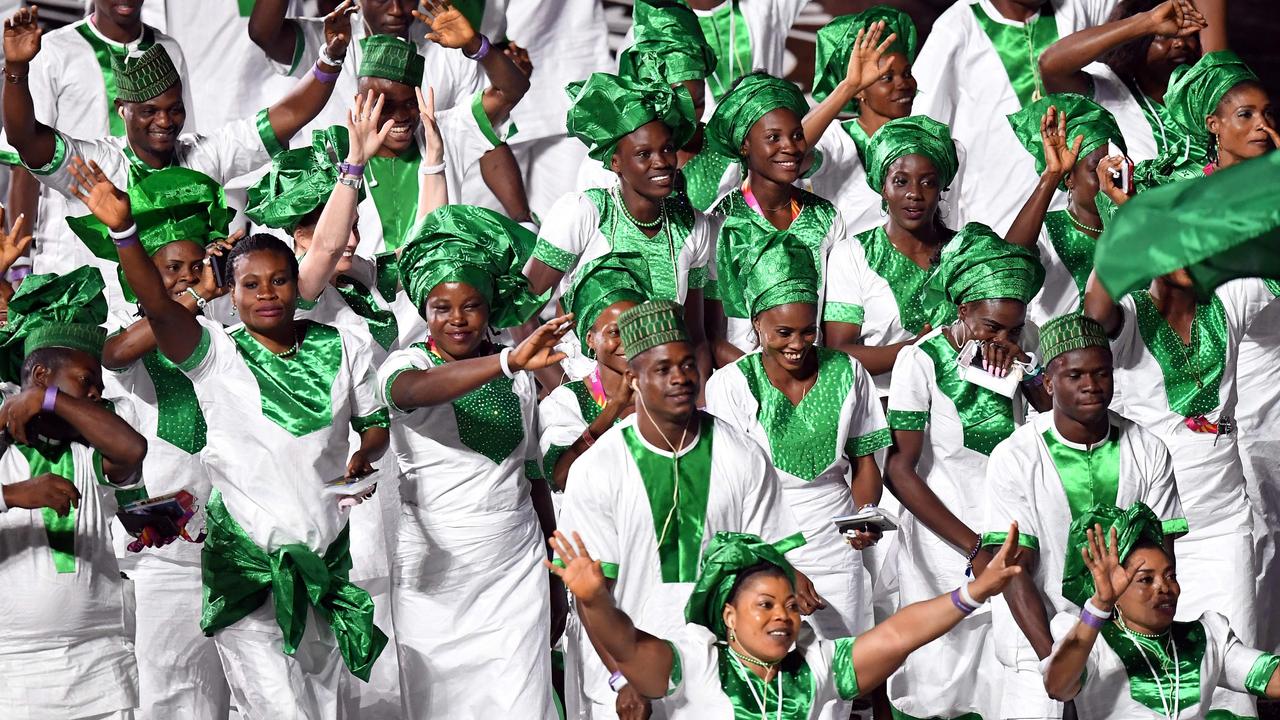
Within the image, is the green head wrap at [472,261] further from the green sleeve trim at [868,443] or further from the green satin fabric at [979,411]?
the green satin fabric at [979,411]

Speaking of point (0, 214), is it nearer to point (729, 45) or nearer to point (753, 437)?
point (753, 437)

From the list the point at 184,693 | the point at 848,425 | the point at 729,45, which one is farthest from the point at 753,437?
the point at 729,45

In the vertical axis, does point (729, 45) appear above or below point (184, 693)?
above

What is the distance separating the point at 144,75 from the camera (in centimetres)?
748

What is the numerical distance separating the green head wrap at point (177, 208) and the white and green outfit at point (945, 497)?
2.42 metres

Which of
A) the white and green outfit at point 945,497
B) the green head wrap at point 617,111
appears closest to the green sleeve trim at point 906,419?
the white and green outfit at point 945,497

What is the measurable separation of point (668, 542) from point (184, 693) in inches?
74.4

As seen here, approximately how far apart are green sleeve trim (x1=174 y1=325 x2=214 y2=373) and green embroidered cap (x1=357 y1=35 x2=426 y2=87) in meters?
1.92

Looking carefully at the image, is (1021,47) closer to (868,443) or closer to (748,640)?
(868,443)

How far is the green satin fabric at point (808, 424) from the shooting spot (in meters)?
6.69

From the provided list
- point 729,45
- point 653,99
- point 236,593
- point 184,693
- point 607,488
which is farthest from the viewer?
point 729,45

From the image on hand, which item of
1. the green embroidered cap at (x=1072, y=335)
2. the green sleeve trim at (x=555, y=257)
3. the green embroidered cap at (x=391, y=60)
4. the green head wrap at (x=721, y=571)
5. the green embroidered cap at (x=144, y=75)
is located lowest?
the green head wrap at (x=721, y=571)

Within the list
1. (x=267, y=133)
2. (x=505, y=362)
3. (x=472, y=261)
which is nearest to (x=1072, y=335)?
(x=505, y=362)

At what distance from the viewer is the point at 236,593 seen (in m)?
6.39
